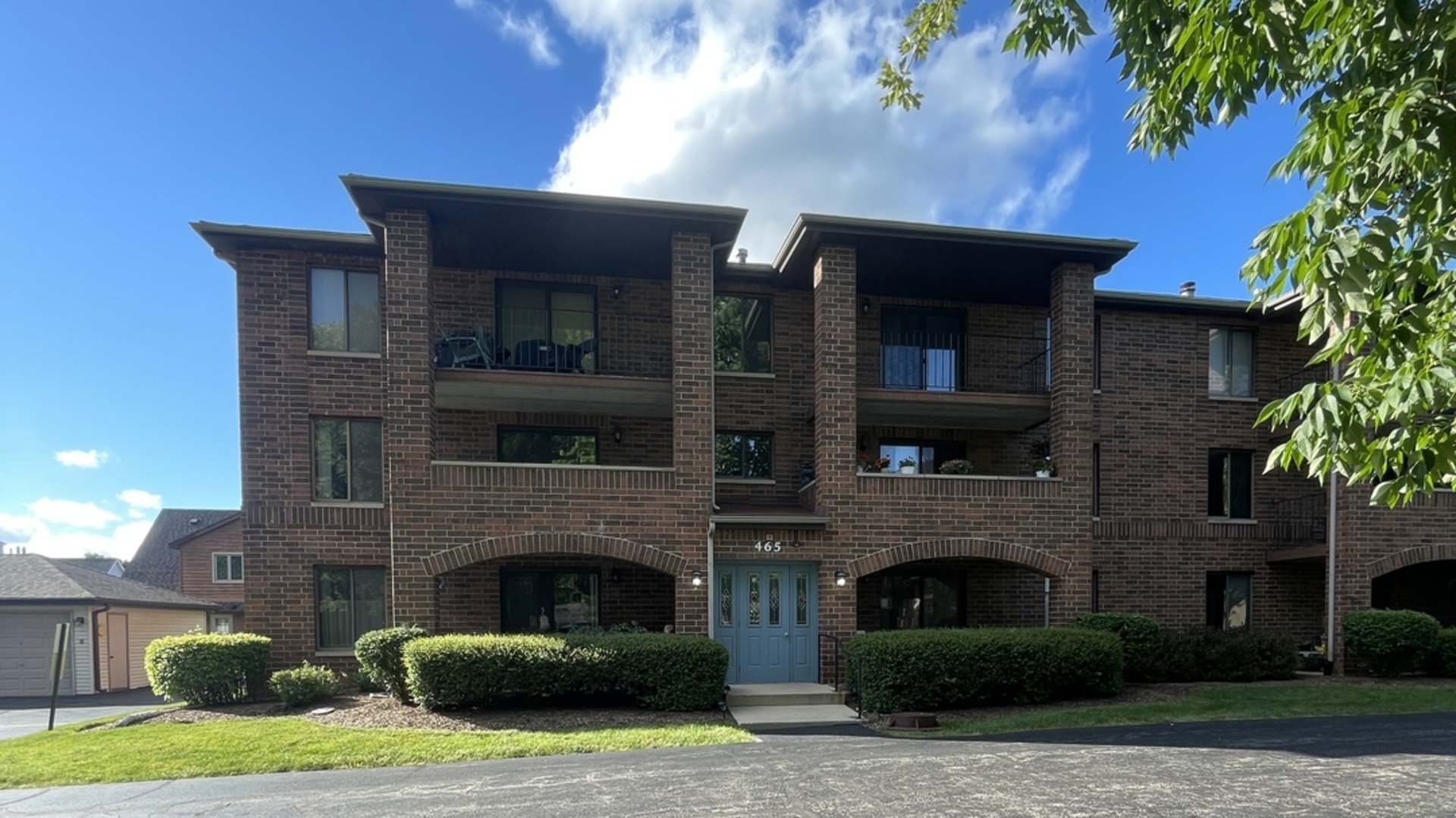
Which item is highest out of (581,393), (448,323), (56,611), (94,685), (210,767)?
(448,323)

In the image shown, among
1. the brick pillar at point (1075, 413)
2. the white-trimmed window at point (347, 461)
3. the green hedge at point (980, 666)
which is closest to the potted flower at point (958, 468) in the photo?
the brick pillar at point (1075, 413)

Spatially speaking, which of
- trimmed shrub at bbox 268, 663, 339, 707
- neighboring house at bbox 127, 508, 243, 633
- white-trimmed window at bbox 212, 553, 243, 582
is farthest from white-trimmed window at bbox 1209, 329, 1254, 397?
white-trimmed window at bbox 212, 553, 243, 582

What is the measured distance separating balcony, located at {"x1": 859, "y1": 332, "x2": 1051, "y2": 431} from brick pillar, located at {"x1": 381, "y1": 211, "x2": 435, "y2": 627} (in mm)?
7357

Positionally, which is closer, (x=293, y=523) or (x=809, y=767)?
(x=809, y=767)

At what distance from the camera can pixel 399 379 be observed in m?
11.5

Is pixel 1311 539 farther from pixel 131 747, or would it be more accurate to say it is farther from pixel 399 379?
pixel 131 747

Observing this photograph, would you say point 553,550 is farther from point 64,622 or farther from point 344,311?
point 64,622

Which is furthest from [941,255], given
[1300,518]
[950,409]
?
[1300,518]

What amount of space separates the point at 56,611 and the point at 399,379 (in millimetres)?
15199

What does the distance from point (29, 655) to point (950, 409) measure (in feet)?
76.4

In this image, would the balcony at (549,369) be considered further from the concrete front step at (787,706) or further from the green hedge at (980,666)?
the green hedge at (980,666)

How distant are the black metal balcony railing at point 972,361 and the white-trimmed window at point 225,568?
27.5m

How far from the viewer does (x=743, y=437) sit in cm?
1438

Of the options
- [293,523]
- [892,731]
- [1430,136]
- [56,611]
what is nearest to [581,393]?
[293,523]
